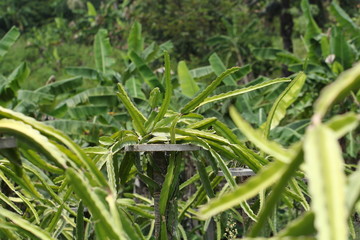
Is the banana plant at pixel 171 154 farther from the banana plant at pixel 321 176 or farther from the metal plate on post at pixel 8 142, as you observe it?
the banana plant at pixel 321 176

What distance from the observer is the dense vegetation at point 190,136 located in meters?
0.65

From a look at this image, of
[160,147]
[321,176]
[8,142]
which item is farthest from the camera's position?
[160,147]

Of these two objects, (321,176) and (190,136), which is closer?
(321,176)

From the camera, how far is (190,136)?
4.23 ft

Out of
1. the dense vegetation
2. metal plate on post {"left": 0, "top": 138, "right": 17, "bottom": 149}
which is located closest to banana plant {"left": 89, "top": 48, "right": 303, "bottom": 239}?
the dense vegetation

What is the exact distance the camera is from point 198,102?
1.38 m

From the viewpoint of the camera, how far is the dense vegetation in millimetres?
648

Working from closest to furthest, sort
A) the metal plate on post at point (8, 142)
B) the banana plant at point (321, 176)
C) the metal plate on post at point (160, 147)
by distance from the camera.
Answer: the banana plant at point (321, 176)
the metal plate on post at point (8, 142)
the metal plate on post at point (160, 147)

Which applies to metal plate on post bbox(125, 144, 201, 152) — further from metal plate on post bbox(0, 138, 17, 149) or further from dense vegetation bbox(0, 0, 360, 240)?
metal plate on post bbox(0, 138, 17, 149)

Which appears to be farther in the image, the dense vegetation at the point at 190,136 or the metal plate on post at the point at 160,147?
the metal plate on post at the point at 160,147

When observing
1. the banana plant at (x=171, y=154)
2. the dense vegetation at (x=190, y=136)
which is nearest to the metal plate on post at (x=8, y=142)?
the dense vegetation at (x=190, y=136)

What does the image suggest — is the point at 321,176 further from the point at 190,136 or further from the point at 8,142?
the point at 190,136

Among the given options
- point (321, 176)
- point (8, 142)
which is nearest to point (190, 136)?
point (8, 142)

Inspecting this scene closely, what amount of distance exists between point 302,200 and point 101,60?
346 cm
